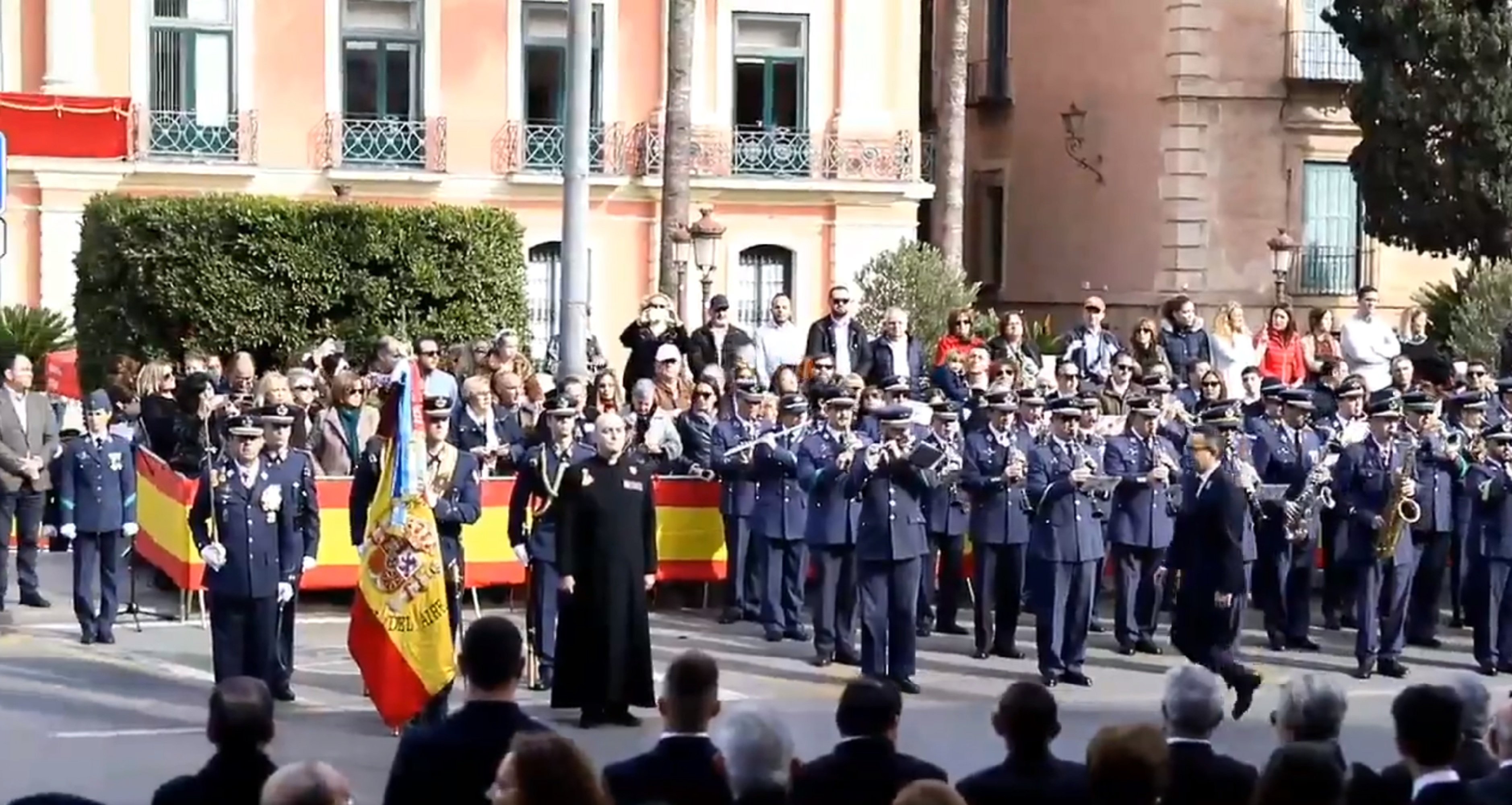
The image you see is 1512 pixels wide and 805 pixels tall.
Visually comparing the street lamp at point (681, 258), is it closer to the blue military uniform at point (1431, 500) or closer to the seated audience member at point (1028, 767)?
the blue military uniform at point (1431, 500)

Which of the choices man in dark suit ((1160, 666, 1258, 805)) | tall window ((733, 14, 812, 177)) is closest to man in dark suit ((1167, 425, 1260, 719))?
man in dark suit ((1160, 666, 1258, 805))

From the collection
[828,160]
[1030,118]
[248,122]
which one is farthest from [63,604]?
[1030,118]

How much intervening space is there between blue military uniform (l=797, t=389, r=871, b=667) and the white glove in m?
4.43

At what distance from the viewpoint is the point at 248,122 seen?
35.0m

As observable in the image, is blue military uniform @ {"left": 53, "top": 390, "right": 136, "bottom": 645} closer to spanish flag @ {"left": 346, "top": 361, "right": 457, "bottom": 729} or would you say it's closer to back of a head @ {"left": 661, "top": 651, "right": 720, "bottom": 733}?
spanish flag @ {"left": 346, "top": 361, "right": 457, "bottom": 729}

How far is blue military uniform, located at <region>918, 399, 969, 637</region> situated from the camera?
19.4 meters

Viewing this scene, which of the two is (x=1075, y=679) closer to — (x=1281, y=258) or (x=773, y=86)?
(x=1281, y=258)

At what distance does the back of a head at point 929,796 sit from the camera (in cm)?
694

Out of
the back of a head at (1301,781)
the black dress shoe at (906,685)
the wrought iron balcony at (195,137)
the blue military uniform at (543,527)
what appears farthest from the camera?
the wrought iron balcony at (195,137)

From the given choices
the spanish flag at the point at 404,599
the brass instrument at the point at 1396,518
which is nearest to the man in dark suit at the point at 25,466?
the spanish flag at the point at 404,599

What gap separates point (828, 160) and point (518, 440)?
1763 centimetres

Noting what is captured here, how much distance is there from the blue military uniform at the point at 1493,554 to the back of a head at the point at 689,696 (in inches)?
416

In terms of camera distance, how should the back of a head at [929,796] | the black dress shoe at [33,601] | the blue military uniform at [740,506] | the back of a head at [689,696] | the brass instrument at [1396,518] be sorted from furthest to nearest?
the black dress shoe at [33,601] → the blue military uniform at [740,506] → the brass instrument at [1396,518] → the back of a head at [689,696] → the back of a head at [929,796]

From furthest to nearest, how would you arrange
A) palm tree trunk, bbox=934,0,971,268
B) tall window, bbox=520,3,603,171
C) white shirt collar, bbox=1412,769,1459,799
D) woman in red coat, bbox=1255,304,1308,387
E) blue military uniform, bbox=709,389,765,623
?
tall window, bbox=520,3,603,171, palm tree trunk, bbox=934,0,971,268, woman in red coat, bbox=1255,304,1308,387, blue military uniform, bbox=709,389,765,623, white shirt collar, bbox=1412,769,1459,799
